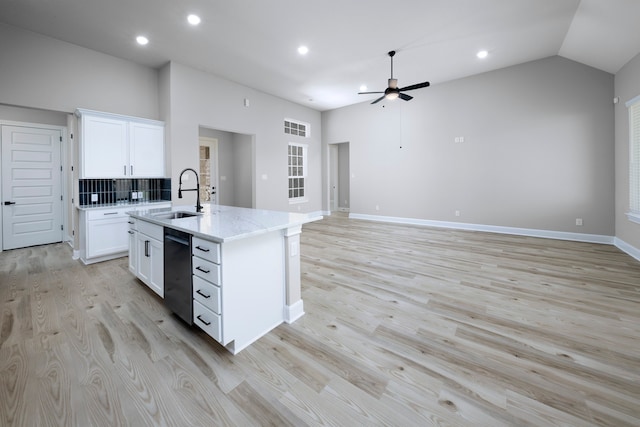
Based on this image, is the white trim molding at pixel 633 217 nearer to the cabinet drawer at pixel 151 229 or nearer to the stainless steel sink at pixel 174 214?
the stainless steel sink at pixel 174 214

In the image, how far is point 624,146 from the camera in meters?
4.23

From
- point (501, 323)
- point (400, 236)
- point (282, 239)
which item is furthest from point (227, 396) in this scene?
point (400, 236)

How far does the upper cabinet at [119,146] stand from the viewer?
13.1 feet

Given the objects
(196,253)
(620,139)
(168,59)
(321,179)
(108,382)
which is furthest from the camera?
(321,179)

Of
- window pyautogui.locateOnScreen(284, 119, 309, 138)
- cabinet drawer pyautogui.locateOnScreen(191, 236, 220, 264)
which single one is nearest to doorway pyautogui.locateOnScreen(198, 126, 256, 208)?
window pyautogui.locateOnScreen(284, 119, 309, 138)

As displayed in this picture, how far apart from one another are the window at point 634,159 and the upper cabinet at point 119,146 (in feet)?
24.4

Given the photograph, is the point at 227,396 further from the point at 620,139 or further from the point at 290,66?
the point at 620,139

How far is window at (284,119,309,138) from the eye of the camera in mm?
7437

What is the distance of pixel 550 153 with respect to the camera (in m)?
5.19

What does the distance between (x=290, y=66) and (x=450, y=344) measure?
5187 mm

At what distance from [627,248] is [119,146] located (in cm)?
820

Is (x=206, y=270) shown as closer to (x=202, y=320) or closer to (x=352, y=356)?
(x=202, y=320)

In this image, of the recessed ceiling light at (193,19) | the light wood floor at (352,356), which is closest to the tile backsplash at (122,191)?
the light wood floor at (352,356)

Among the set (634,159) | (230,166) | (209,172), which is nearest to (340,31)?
(634,159)
